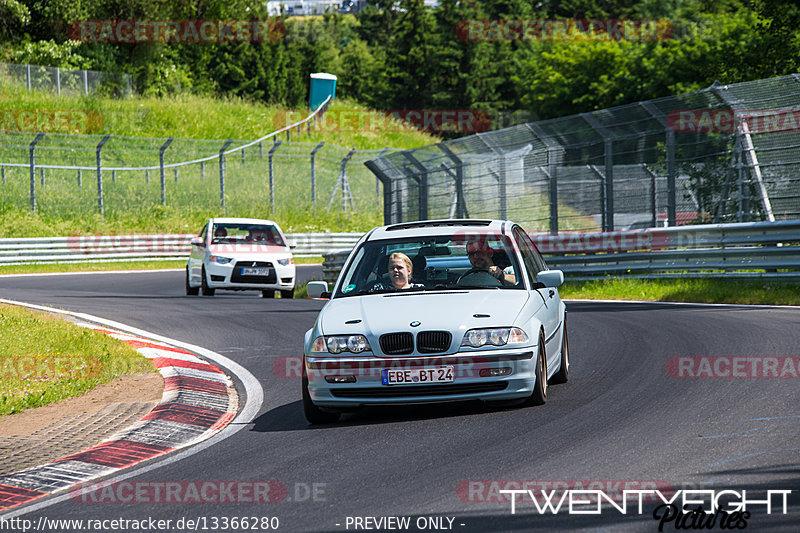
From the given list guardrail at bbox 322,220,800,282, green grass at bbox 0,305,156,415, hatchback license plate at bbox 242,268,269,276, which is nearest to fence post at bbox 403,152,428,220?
guardrail at bbox 322,220,800,282

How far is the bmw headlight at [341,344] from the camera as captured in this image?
7570 millimetres

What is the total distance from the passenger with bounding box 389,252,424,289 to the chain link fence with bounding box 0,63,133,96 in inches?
1751

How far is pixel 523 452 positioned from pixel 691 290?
11779mm

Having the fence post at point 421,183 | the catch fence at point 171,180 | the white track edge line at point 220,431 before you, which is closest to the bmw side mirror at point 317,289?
the white track edge line at point 220,431

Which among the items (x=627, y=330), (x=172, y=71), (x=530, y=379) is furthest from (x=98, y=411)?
(x=172, y=71)

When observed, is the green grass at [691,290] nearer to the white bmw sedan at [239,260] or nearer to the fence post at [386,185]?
the white bmw sedan at [239,260]

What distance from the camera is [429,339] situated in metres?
7.51

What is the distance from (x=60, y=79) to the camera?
50969 mm

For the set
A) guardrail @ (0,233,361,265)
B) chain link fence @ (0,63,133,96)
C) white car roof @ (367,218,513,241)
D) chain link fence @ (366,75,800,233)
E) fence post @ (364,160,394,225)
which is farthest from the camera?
chain link fence @ (0,63,133,96)

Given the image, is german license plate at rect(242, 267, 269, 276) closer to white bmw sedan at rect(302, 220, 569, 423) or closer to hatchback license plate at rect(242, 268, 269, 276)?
hatchback license plate at rect(242, 268, 269, 276)

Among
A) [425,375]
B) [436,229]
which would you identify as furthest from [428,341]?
[436,229]

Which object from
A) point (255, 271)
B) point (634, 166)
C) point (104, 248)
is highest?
point (634, 166)

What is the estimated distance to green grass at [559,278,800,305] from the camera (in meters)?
16.1

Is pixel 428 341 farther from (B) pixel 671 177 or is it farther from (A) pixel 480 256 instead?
(B) pixel 671 177
